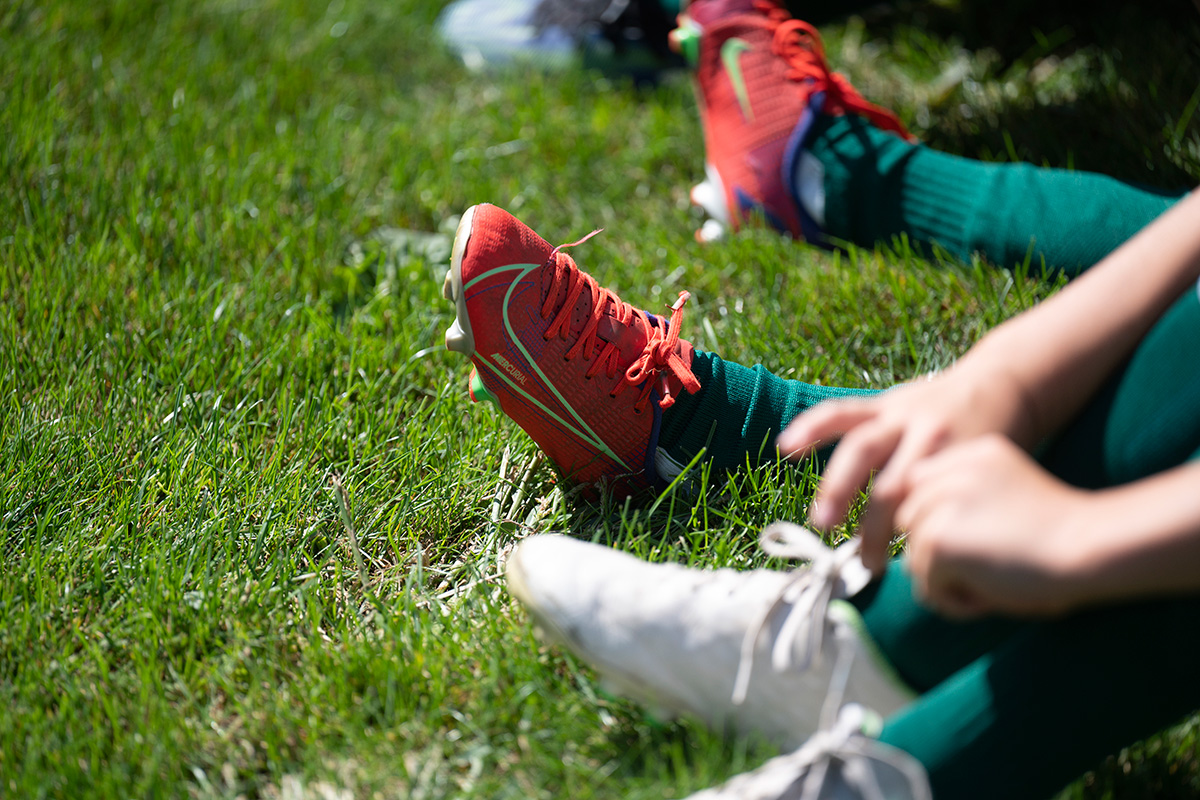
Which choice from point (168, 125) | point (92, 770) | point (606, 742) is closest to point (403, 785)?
point (606, 742)

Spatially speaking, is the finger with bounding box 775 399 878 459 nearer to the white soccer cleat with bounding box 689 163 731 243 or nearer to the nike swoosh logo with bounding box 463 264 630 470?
the nike swoosh logo with bounding box 463 264 630 470

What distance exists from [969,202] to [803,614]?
1208 millimetres

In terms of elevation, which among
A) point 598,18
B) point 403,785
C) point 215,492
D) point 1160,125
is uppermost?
point 598,18

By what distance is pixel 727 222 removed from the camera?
2.15m

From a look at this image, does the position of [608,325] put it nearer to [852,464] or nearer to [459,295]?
[459,295]

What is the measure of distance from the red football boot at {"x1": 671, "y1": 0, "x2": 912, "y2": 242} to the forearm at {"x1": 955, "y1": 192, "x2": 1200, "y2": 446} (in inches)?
42.8

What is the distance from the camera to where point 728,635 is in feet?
3.47

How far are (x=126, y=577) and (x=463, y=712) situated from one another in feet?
1.83

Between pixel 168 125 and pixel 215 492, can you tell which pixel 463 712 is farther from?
pixel 168 125

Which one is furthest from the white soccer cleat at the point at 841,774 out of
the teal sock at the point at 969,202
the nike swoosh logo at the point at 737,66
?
the nike swoosh logo at the point at 737,66

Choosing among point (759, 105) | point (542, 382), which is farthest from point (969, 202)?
point (542, 382)

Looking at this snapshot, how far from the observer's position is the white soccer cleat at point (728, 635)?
3.39 ft

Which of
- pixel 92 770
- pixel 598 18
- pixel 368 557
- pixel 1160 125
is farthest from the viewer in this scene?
pixel 598 18

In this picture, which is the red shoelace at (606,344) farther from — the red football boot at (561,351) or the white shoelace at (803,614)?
the white shoelace at (803,614)
